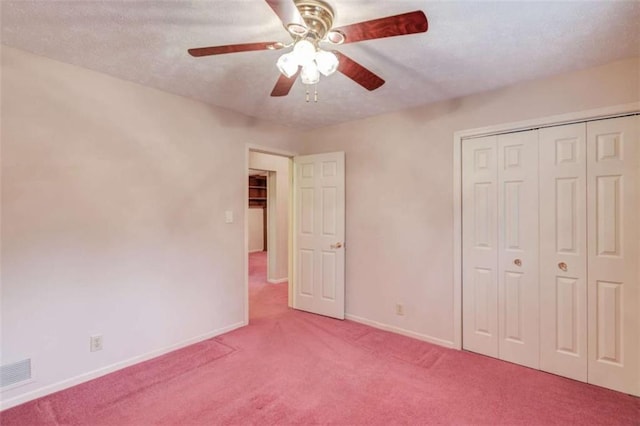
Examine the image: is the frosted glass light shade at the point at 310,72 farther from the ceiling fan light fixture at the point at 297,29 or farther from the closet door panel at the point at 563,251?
the closet door panel at the point at 563,251

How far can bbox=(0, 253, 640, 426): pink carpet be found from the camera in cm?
Answer: 202

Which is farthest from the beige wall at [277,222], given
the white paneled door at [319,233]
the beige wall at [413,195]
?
the beige wall at [413,195]

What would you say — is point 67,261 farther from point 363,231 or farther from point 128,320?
point 363,231

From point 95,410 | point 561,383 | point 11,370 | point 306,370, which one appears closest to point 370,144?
point 306,370

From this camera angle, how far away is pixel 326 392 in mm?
2293

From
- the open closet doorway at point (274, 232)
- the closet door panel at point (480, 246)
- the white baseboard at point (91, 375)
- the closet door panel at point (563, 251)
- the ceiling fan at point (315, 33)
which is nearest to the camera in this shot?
the ceiling fan at point (315, 33)

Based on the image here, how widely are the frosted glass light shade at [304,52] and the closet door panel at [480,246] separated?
6.65ft

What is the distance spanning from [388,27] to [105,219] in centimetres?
250

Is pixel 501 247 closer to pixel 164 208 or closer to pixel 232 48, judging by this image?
pixel 232 48

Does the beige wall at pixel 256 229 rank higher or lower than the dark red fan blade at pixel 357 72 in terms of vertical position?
lower

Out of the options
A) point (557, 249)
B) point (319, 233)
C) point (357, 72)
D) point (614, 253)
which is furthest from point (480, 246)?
point (357, 72)

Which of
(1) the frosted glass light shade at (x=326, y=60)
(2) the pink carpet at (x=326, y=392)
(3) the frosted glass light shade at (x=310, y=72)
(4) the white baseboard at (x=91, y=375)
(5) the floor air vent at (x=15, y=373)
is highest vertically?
(1) the frosted glass light shade at (x=326, y=60)

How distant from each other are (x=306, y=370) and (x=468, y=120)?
2667 millimetres

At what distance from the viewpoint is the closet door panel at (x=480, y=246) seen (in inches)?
111
